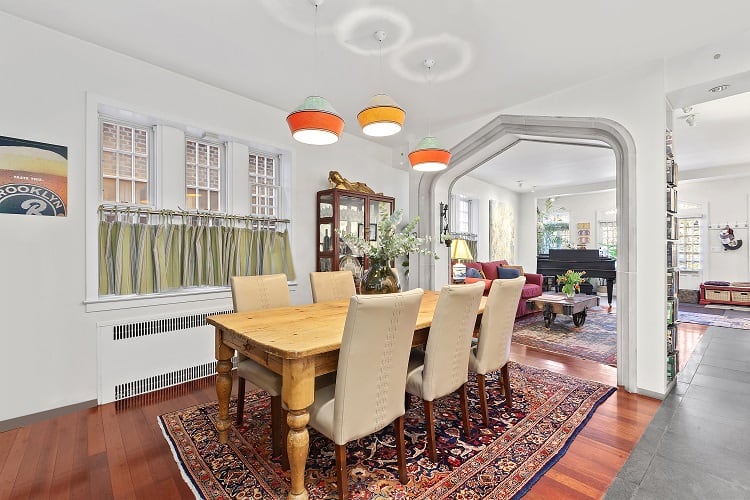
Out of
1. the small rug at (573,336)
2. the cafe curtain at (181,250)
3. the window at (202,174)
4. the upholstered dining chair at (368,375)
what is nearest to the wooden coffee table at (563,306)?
the small rug at (573,336)

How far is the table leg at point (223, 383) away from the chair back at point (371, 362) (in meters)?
0.94

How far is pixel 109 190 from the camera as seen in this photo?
3043mm

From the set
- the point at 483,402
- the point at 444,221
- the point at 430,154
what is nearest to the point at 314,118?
the point at 430,154

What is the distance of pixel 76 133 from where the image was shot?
8.94 ft

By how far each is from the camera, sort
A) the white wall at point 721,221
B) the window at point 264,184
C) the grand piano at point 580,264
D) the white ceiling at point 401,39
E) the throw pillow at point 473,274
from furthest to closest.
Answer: the grand piano at point 580,264, the white wall at point 721,221, the throw pillow at point 473,274, the window at point 264,184, the white ceiling at point 401,39

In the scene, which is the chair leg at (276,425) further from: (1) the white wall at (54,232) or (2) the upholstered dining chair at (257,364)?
(1) the white wall at (54,232)

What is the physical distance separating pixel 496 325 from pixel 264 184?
2.93 meters

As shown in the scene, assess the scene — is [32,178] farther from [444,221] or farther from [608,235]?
[608,235]

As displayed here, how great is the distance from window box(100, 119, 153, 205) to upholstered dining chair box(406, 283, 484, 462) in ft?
9.10

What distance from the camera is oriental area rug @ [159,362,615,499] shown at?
180 cm

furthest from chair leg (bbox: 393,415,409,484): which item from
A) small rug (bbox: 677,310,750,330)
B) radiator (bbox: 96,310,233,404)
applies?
small rug (bbox: 677,310,750,330)

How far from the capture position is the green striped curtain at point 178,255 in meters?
2.93

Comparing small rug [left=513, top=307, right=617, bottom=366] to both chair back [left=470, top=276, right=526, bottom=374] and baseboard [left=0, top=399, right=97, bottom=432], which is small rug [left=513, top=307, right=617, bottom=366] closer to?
chair back [left=470, top=276, right=526, bottom=374]

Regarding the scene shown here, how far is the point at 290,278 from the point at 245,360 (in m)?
1.71
